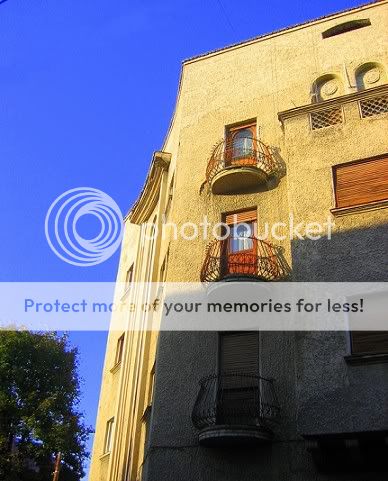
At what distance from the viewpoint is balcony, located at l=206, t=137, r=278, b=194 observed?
13.4m

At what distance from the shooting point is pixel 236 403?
10.6m

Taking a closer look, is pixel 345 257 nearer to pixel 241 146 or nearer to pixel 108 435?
pixel 241 146

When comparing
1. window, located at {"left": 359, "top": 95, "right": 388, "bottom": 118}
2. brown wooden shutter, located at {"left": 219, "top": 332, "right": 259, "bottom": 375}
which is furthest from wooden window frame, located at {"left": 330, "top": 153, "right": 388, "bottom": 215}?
brown wooden shutter, located at {"left": 219, "top": 332, "right": 259, "bottom": 375}

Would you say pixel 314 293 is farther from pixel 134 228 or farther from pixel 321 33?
pixel 134 228

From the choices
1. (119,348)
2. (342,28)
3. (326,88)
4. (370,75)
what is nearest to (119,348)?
(119,348)

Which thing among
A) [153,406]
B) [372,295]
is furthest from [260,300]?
[153,406]

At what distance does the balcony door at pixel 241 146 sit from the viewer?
13.9 meters

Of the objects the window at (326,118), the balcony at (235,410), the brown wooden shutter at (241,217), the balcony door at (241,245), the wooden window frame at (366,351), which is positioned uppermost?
the window at (326,118)

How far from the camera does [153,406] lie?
36.7 feet

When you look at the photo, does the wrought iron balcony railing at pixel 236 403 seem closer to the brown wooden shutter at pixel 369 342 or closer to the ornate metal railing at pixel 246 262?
the brown wooden shutter at pixel 369 342

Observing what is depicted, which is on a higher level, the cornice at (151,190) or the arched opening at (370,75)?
the arched opening at (370,75)

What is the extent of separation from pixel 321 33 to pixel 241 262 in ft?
26.4

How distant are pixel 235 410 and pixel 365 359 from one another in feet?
8.86

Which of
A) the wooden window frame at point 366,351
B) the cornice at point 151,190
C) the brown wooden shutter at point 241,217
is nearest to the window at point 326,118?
the brown wooden shutter at point 241,217
